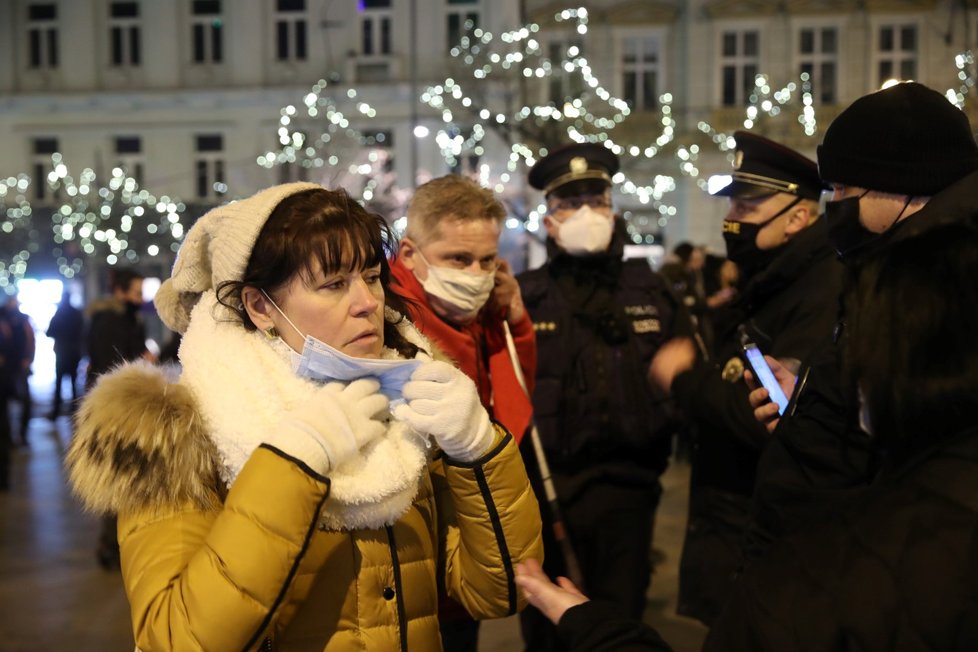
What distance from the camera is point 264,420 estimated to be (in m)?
1.88

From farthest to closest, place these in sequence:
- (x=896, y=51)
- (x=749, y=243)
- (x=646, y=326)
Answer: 1. (x=896, y=51)
2. (x=646, y=326)
3. (x=749, y=243)

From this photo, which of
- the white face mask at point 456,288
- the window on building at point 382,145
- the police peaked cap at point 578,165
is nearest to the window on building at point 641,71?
the window on building at point 382,145

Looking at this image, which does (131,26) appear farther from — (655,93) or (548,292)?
(548,292)

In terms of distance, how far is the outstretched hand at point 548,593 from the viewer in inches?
70.2

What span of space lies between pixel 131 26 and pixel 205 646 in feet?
98.1

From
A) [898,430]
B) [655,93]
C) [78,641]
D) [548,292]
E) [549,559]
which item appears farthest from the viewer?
[655,93]

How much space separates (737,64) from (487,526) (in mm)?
24713

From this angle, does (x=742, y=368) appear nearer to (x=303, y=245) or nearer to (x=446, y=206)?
(x=446, y=206)

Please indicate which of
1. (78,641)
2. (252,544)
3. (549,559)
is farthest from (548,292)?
(78,641)

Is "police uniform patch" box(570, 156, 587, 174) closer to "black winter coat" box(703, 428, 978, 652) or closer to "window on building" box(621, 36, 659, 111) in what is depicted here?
"black winter coat" box(703, 428, 978, 652)

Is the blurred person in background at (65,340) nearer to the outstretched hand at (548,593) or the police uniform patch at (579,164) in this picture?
the police uniform patch at (579,164)

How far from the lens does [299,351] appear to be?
202cm

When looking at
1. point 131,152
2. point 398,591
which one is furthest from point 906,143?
point 131,152

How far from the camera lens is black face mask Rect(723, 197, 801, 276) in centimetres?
350
